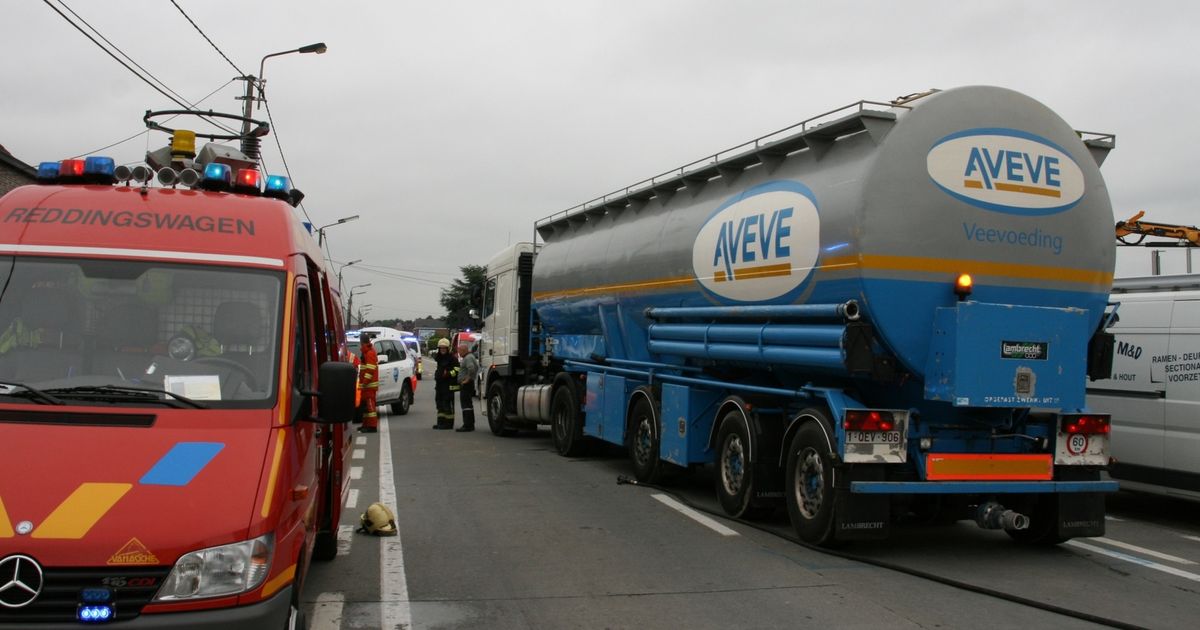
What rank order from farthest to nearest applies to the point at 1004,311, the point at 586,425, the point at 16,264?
the point at 586,425
the point at 1004,311
the point at 16,264

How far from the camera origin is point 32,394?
14.4 ft

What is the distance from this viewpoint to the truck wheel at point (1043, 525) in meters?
8.31

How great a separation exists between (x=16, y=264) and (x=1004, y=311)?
6721mm

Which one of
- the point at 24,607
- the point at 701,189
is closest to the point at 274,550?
the point at 24,607

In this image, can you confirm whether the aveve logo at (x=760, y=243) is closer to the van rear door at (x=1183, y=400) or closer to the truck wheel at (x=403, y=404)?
the van rear door at (x=1183, y=400)

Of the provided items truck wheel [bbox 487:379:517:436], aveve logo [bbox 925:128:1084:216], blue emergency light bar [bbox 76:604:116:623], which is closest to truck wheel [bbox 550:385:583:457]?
truck wheel [bbox 487:379:517:436]

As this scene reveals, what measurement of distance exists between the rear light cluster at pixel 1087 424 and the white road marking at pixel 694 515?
2974mm

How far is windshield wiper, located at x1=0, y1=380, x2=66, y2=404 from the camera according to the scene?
4363 millimetres

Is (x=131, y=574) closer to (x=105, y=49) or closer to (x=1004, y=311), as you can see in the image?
(x=1004, y=311)

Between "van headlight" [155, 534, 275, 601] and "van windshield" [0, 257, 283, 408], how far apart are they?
0.96 m

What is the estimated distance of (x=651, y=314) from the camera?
38.3ft

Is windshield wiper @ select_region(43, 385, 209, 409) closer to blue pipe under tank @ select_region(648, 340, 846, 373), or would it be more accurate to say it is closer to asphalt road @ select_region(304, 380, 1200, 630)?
asphalt road @ select_region(304, 380, 1200, 630)

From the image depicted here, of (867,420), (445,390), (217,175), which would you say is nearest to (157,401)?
(217,175)

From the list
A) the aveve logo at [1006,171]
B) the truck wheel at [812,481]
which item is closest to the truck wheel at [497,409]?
the truck wheel at [812,481]
